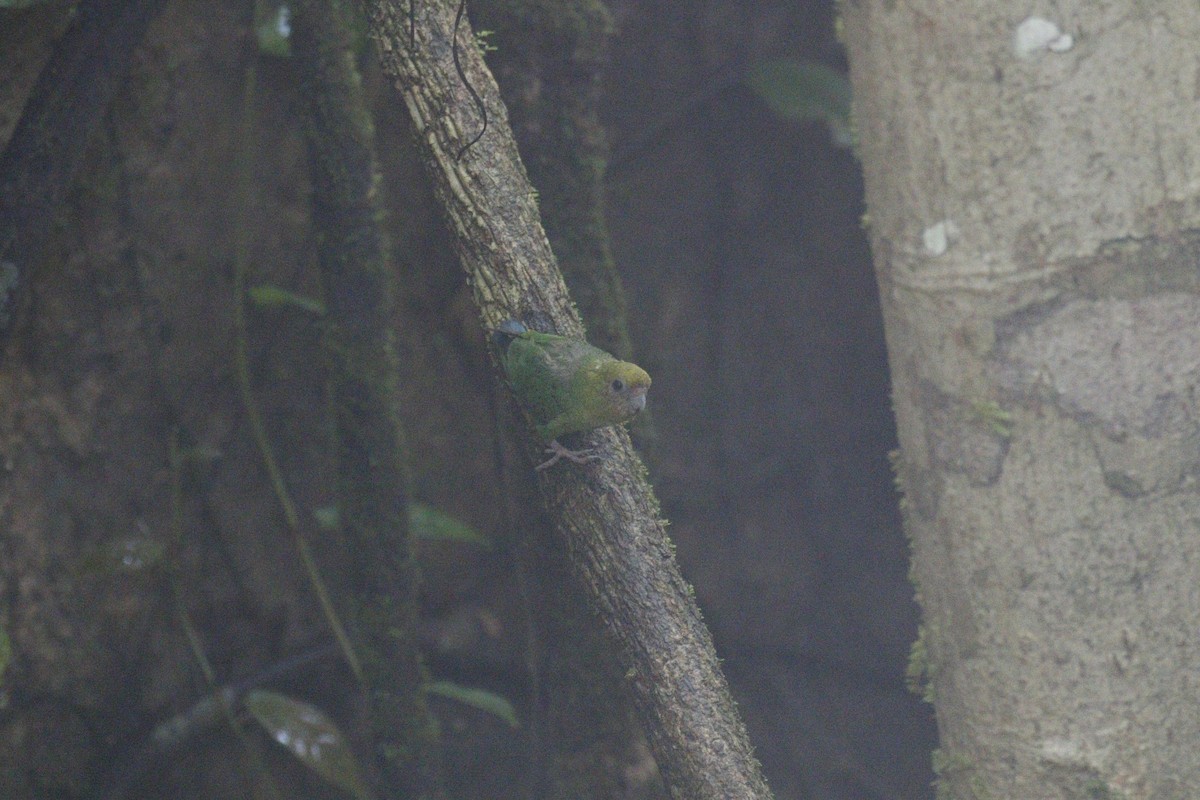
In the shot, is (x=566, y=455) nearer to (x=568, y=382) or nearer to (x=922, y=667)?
(x=568, y=382)

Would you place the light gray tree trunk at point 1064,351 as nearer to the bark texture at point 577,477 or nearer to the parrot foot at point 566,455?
the bark texture at point 577,477

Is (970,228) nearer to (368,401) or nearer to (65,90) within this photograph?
(368,401)

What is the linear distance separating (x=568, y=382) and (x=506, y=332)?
0.13 metres

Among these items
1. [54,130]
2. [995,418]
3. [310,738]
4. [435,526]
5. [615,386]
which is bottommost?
[310,738]

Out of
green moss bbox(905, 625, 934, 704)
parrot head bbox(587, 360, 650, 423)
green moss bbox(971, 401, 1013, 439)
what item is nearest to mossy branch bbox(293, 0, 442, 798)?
parrot head bbox(587, 360, 650, 423)

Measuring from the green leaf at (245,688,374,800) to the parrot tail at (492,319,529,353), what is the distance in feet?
3.84

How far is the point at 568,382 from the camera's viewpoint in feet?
4.71

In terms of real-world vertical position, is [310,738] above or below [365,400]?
below

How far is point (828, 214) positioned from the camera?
3613 millimetres

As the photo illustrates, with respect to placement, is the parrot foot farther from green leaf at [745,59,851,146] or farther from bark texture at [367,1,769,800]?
green leaf at [745,59,851,146]

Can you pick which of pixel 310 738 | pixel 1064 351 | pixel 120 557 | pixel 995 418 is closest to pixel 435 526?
pixel 310 738

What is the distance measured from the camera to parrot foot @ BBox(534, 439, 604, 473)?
1482mm

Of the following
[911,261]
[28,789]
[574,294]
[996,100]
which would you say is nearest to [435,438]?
[574,294]

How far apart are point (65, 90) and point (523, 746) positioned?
220 cm
